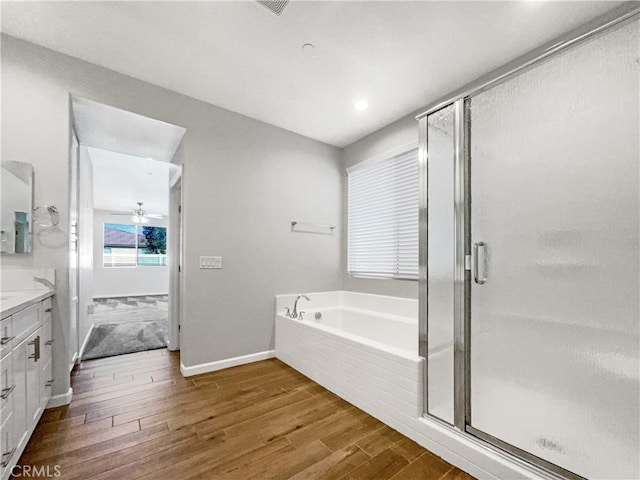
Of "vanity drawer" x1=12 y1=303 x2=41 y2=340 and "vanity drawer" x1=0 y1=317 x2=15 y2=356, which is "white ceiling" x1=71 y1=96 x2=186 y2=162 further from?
"vanity drawer" x1=0 y1=317 x2=15 y2=356

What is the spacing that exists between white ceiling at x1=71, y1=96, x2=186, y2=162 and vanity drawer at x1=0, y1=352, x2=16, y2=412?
6.50 feet

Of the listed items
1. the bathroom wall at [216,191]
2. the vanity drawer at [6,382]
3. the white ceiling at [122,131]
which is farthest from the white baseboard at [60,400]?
the white ceiling at [122,131]

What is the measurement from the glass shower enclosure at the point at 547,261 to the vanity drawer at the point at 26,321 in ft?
7.39

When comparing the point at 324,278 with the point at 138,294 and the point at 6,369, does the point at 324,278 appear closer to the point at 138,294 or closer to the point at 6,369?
the point at 6,369

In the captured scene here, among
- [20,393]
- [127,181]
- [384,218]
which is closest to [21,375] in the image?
[20,393]

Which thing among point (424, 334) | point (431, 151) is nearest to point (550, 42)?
point (431, 151)

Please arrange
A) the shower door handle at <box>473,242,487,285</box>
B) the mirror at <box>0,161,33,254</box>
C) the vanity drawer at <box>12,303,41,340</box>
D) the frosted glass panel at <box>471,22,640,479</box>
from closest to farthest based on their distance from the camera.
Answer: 1. the frosted glass panel at <box>471,22,640,479</box>
2. the vanity drawer at <box>12,303,41,340</box>
3. the shower door handle at <box>473,242,487,285</box>
4. the mirror at <box>0,161,33,254</box>

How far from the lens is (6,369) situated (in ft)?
4.12

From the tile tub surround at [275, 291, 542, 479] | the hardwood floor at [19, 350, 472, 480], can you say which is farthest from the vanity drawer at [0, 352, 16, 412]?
the tile tub surround at [275, 291, 542, 479]

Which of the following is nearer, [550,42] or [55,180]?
[550,42]

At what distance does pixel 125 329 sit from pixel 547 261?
522cm

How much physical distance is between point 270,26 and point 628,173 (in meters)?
2.11

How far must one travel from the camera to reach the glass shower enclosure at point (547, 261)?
1162 mm

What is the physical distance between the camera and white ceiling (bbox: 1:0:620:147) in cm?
174
